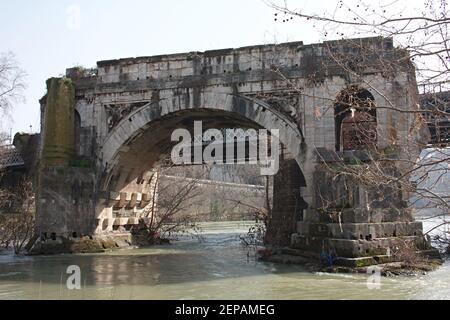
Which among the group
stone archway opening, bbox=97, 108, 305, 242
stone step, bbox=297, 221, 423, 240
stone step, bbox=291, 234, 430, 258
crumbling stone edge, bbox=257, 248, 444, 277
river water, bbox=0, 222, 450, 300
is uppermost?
stone archway opening, bbox=97, 108, 305, 242

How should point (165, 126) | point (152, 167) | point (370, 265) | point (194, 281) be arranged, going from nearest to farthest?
1. point (194, 281)
2. point (370, 265)
3. point (165, 126)
4. point (152, 167)

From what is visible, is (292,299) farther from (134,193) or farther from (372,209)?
(134,193)

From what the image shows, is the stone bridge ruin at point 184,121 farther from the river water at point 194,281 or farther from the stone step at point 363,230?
the river water at point 194,281

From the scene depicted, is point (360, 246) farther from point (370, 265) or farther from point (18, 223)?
point (18, 223)

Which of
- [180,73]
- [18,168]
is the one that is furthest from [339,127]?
[18,168]

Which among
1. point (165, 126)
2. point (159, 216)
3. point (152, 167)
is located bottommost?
point (159, 216)

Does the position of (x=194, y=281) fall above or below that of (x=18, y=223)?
below

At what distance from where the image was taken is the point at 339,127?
15469 mm

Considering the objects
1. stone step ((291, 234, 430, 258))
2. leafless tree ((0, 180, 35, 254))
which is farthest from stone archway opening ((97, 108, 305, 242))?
stone step ((291, 234, 430, 258))

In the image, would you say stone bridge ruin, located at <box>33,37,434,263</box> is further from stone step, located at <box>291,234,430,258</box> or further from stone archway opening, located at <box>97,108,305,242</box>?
stone step, located at <box>291,234,430,258</box>

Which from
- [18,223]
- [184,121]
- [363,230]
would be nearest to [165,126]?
[184,121]

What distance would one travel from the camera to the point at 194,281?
34.0 feet

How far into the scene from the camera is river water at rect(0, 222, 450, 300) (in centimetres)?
868
